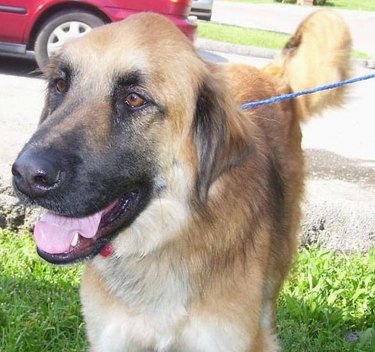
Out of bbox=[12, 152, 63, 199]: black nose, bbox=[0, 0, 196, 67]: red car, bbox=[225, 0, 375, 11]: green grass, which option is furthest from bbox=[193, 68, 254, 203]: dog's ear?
bbox=[225, 0, 375, 11]: green grass

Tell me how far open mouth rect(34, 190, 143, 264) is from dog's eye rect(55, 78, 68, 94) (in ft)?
1.68

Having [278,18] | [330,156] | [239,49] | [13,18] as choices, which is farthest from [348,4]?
[330,156]

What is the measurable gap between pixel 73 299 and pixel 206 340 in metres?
1.31

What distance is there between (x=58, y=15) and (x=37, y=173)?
7190 millimetres

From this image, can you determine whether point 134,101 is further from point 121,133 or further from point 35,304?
point 35,304

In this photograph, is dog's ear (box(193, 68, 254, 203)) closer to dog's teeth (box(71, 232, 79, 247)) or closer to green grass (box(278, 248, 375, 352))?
dog's teeth (box(71, 232, 79, 247))

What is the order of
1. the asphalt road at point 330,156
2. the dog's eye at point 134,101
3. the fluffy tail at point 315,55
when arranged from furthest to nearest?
1. the asphalt road at point 330,156
2. the fluffy tail at point 315,55
3. the dog's eye at point 134,101

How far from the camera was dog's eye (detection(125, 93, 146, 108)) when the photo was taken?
2.76m

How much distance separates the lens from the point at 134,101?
109 inches

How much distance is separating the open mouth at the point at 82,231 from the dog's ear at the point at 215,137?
0.30m

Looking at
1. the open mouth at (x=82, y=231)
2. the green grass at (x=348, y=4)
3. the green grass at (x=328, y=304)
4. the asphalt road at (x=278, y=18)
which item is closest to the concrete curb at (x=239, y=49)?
the asphalt road at (x=278, y=18)

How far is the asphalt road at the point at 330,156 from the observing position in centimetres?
500

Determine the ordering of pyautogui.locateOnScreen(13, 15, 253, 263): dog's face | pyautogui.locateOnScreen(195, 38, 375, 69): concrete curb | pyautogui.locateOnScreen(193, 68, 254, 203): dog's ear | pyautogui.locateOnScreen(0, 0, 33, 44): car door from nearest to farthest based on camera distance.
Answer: pyautogui.locateOnScreen(13, 15, 253, 263): dog's face < pyautogui.locateOnScreen(193, 68, 254, 203): dog's ear < pyautogui.locateOnScreen(0, 0, 33, 44): car door < pyautogui.locateOnScreen(195, 38, 375, 69): concrete curb

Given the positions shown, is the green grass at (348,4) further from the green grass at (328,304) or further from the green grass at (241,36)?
the green grass at (328,304)
